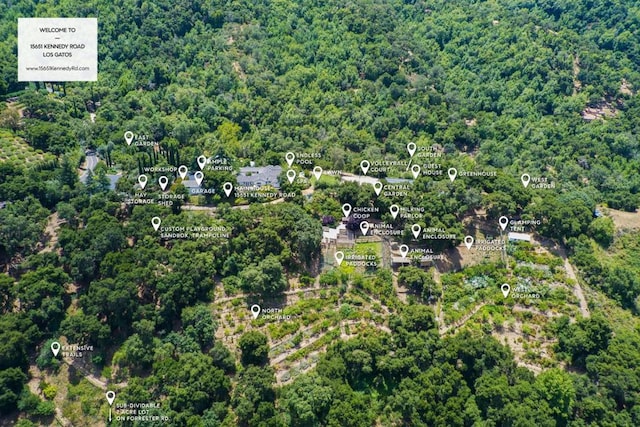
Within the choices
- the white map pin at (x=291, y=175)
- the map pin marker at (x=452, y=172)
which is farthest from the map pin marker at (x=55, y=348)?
the map pin marker at (x=452, y=172)

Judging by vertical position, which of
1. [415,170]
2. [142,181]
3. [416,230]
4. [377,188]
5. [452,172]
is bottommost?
[142,181]

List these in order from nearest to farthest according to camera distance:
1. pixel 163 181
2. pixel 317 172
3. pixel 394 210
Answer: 1. pixel 394 210
2. pixel 163 181
3. pixel 317 172

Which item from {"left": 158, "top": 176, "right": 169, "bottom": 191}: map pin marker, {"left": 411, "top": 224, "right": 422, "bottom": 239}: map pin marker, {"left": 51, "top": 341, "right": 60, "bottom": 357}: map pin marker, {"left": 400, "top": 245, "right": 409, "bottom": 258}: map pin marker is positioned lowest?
{"left": 51, "top": 341, "right": 60, "bottom": 357}: map pin marker

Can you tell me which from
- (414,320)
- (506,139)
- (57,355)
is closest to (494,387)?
(414,320)

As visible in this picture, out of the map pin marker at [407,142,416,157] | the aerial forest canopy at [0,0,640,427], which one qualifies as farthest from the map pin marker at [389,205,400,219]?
the map pin marker at [407,142,416,157]

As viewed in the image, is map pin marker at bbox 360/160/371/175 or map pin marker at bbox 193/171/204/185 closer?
map pin marker at bbox 193/171/204/185

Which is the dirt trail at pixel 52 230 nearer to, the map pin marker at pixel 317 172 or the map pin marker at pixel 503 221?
the map pin marker at pixel 317 172

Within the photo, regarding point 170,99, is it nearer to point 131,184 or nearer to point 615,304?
point 131,184

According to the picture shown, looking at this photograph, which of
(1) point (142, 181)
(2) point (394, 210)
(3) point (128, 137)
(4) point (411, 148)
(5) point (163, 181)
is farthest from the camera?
Answer: (4) point (411, 148)

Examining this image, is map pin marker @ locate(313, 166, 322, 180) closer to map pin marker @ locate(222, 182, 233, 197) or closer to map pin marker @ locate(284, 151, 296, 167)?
map pin marker @ locate(284, 151, 296, 167)

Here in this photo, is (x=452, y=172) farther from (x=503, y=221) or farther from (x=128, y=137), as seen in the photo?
(x=128, y=137)

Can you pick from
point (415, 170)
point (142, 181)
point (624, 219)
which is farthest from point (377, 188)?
point (624, 219)
